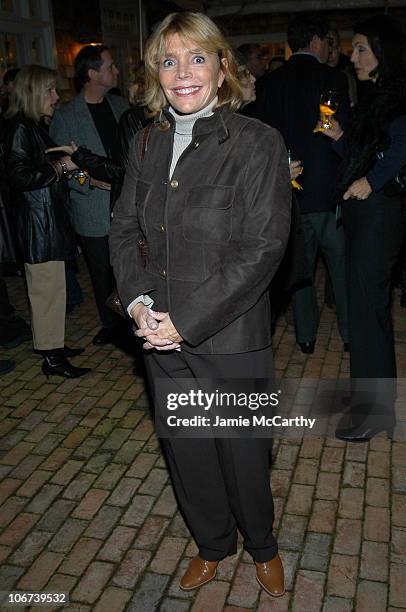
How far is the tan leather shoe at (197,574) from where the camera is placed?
9.59 ft

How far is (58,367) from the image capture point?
5.17 m

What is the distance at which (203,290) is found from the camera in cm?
237

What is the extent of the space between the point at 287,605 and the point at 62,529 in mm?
1265

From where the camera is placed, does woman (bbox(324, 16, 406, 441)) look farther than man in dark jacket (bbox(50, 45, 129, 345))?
No

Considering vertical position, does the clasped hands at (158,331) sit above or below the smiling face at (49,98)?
below

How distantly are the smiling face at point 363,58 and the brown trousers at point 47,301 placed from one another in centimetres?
261

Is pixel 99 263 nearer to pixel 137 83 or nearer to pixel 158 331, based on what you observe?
pixel 137 83

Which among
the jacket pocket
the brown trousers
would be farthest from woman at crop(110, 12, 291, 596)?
the brown trousers

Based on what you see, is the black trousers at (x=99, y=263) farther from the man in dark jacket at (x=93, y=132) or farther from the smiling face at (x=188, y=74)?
the smiling face at (x=188, y=74)

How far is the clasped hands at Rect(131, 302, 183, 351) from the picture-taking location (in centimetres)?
246

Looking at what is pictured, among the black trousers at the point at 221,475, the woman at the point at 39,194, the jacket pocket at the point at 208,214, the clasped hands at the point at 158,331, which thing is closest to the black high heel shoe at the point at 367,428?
the black trousers at the point at 221,475

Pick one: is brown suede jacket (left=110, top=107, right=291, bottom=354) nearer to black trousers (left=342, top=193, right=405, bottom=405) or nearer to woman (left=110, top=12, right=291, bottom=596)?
woman (left=110, top=12, right=291, bottom=596)

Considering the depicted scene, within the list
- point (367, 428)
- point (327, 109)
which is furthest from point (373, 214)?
point (367, 428)

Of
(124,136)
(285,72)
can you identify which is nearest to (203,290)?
(124,136)
